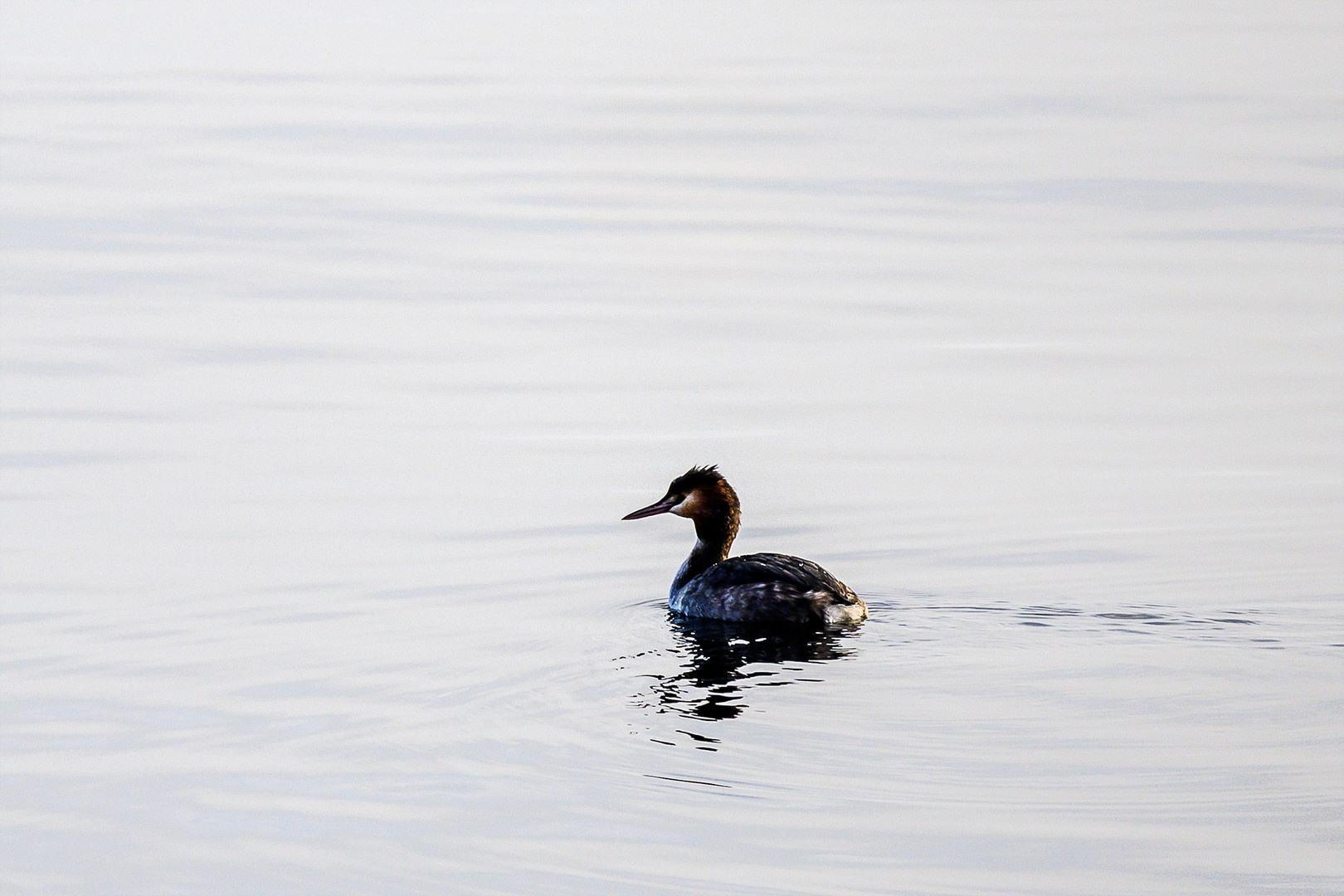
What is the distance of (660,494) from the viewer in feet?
41.5

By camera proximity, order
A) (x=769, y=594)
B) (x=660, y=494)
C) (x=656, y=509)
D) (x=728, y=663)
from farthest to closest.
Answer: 1. (x=660, y=494)
2. (x=656, y=509)
3. (x=769, y=594)
4. (x=728, y=663)

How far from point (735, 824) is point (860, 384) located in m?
7.94

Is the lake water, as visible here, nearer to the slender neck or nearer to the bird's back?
the bird's back

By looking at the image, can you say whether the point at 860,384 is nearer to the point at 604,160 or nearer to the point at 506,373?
the point at 506,373

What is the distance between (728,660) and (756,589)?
92 centimetres

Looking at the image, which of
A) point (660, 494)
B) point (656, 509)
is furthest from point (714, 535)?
point (660, 494)

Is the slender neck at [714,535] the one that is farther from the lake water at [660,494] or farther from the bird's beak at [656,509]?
the lake water at [660,494]

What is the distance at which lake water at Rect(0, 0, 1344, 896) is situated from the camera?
728 centimetres

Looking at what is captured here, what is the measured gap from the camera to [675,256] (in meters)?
19.4

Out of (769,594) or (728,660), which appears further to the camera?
(769,594)

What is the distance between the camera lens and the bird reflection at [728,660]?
869 centimetres

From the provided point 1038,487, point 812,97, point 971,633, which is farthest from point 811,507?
point 812,97

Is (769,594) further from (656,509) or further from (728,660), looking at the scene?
(656,509)

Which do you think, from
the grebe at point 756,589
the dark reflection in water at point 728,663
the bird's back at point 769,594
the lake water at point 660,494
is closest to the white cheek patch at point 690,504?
the grebe at point 756,589
